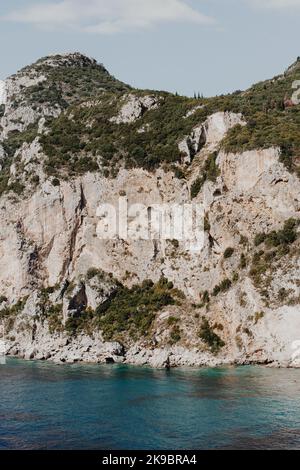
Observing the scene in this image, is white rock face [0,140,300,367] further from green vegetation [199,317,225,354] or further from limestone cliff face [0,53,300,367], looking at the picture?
green vegetation [199,317,225,354]

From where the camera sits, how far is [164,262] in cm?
7625

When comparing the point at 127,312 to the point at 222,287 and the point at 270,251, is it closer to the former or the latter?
the point at 222,287

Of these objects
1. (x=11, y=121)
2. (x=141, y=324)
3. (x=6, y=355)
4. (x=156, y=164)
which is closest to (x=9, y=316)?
(x=6, y=355)

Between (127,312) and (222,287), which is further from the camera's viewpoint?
(127,312)

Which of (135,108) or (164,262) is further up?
(135,108)

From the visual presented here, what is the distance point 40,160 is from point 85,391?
42575 millimetres

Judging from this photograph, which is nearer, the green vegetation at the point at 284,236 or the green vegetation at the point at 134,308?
the green vegetation at the point at 284,236

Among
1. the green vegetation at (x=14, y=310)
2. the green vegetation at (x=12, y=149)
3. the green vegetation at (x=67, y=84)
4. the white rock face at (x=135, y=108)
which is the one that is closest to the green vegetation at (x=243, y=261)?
the green vegetation at (x=14, y=310)

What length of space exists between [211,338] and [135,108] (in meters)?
38.1

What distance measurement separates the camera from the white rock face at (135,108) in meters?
89.6

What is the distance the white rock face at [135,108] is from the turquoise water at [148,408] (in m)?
39.5

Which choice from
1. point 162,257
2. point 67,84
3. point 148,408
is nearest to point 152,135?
point 162,257

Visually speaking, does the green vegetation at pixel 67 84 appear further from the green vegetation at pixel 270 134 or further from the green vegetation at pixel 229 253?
the green vegetation at pixel 229 253

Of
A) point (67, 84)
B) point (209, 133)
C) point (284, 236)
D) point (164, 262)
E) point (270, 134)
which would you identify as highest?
point (67, 84)
